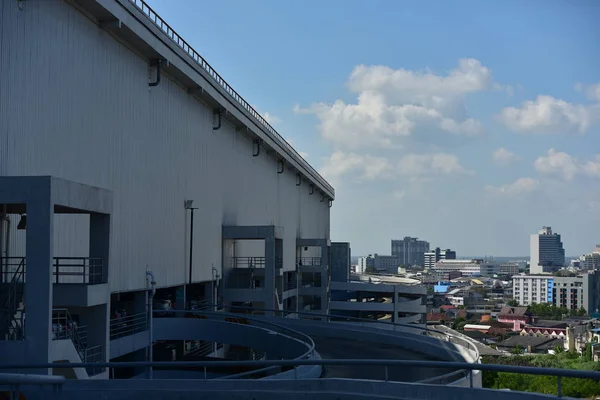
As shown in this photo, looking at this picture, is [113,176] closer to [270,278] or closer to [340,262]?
[270,278]

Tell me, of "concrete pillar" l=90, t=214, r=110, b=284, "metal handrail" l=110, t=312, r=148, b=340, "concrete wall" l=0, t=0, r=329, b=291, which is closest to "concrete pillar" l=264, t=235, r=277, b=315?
"concrete wall" l=0, t=0, r=329, b=291

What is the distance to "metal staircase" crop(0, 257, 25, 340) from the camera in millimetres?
14156

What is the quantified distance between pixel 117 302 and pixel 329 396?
1690 cm

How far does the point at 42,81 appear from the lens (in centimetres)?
1808

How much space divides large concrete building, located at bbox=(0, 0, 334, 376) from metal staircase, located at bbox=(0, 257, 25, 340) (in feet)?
0.16

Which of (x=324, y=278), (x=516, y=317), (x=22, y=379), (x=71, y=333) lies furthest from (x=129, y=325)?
(x=516, y=317)

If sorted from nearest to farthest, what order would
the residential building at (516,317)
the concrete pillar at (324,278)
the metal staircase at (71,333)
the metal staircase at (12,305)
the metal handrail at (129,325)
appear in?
the metal staircase at (12,305)
the metal staircase at (71,333)
the metal handrail at (129,325)
the concrete pillar at (324,278)
the residential building at (516,317)

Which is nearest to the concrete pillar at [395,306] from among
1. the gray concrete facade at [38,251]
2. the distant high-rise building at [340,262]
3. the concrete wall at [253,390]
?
the distant high-rise building at [340,262]

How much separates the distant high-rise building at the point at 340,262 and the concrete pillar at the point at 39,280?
6257 centimetres

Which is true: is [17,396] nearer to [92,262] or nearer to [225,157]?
[92,262]

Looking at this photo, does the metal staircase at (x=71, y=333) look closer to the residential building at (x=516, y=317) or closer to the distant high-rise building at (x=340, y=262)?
the distant high-rise building at (x=340, y=262)

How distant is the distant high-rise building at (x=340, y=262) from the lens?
75500 millimetres

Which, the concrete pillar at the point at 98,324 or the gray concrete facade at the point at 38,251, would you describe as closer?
the gray concrete facade at the point at 38,251

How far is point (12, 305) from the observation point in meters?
15.4
